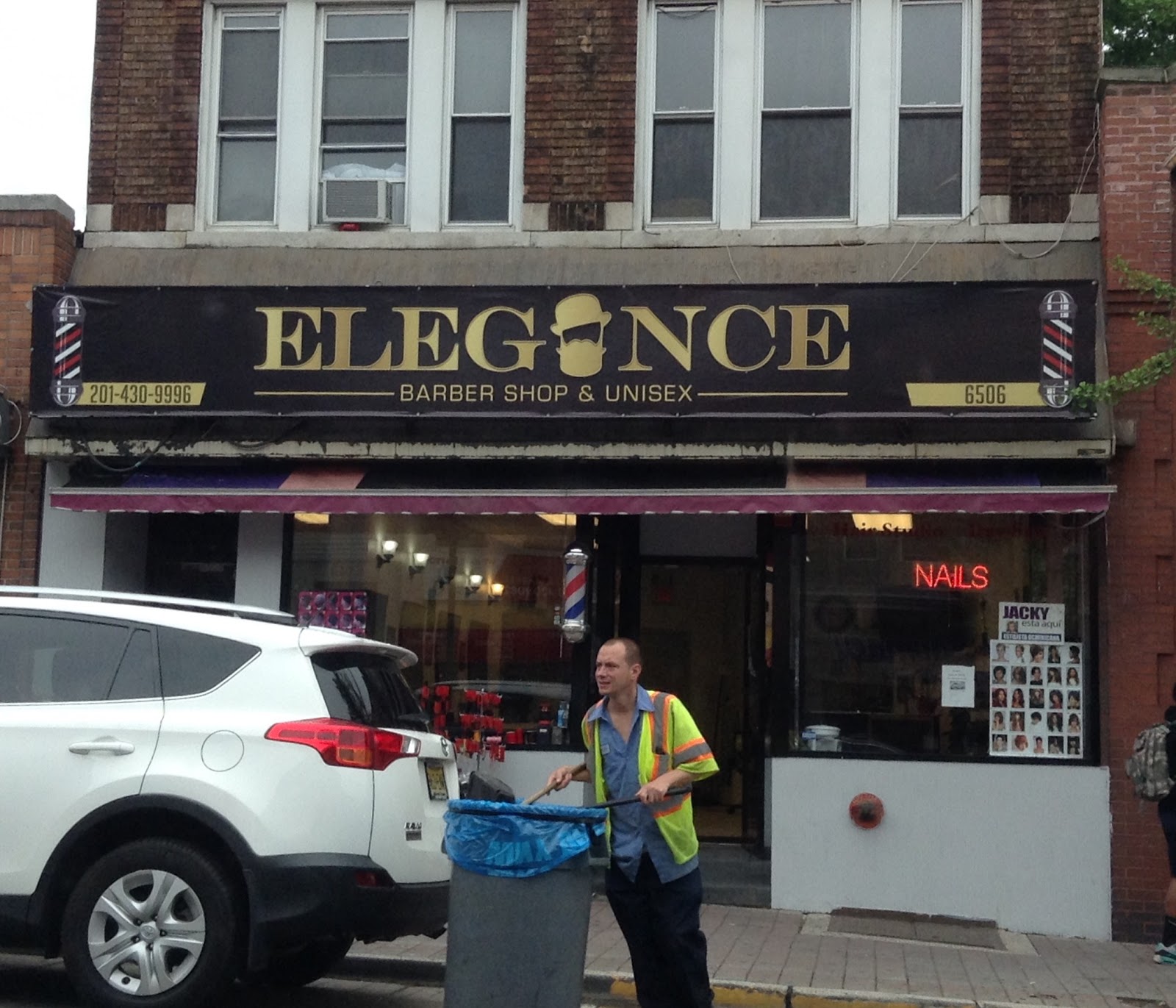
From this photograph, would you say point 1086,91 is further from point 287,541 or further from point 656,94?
point 287,541

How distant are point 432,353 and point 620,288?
1.47 m

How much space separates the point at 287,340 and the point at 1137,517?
6.26m

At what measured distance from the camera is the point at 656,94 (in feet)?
40.6

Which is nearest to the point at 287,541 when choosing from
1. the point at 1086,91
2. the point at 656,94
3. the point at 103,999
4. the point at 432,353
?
the point at 432,353

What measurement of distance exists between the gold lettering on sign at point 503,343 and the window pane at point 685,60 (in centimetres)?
224

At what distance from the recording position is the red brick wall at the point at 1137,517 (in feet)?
35.0

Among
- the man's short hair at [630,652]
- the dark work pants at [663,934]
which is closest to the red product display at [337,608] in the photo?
the man's short hair at [630,652]

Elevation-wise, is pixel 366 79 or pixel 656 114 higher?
pixel 366 79

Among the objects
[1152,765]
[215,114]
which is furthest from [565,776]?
[215,114]

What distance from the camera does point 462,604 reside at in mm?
12062

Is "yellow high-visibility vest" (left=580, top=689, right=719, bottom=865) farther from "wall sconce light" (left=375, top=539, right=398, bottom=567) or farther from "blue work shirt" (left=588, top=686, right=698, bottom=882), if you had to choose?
"wall sconce light" (left=375, top=539, right=398, bottom=567)

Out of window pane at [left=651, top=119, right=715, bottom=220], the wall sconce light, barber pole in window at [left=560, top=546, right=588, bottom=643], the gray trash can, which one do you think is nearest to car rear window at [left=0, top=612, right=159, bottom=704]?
the gray trash can

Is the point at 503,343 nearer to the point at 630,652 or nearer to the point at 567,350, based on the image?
the point at 567,350

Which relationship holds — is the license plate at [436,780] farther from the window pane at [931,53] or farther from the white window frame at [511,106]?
the window pane at [931,53]
